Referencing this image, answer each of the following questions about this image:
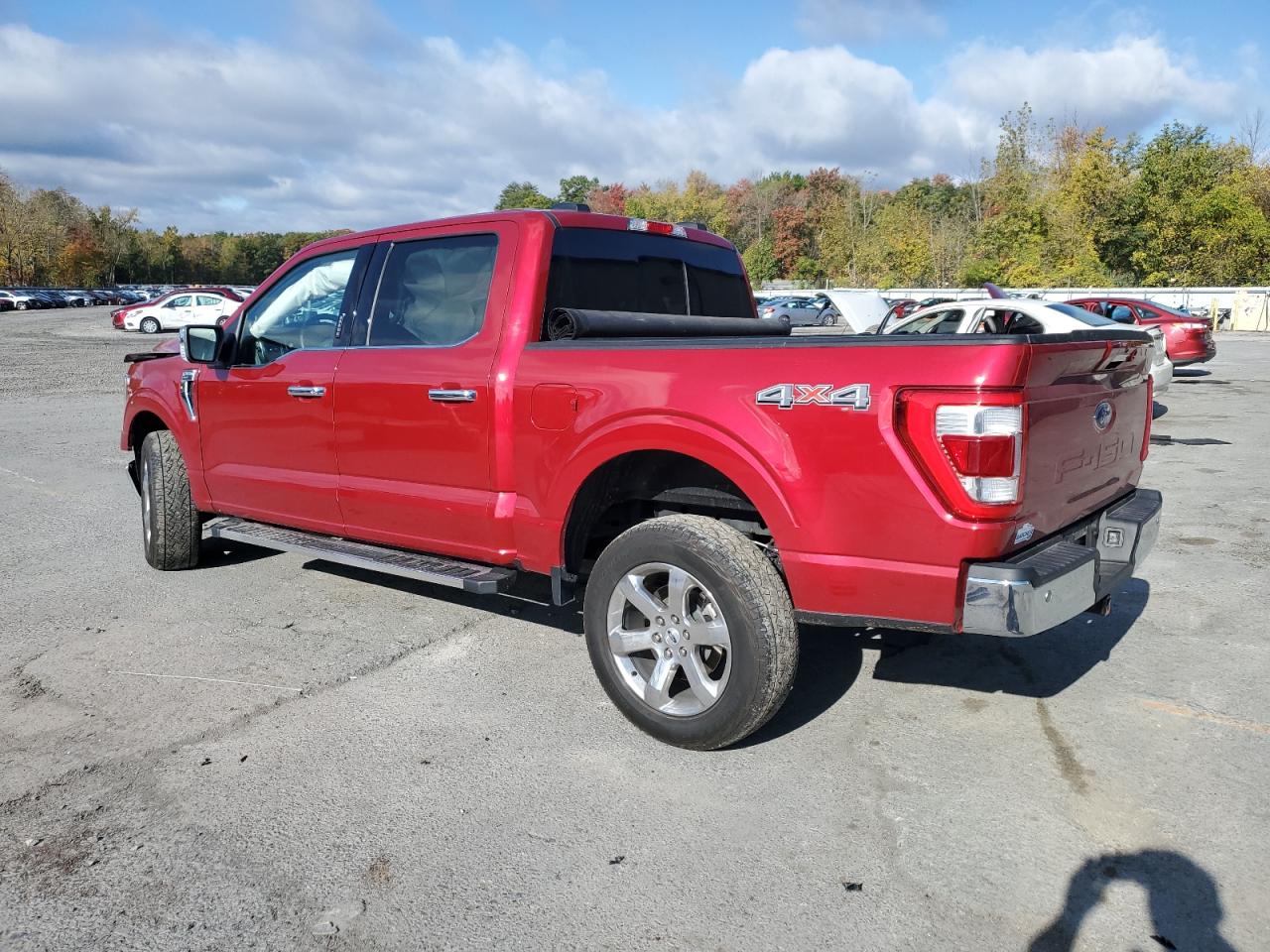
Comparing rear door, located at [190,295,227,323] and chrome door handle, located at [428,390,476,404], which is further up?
rear door, located at [190,295,227,323]

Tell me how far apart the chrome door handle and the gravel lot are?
3.99 feet

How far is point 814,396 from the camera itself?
3148 millimetres

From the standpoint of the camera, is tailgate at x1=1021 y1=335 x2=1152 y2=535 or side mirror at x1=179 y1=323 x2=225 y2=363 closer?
tailgate at x1=1021 y1=335 x2=1152 y2=535

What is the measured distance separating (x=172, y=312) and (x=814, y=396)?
3791 cm

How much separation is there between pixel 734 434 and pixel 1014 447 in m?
0.91

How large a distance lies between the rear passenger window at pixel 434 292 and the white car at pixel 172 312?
3397cm

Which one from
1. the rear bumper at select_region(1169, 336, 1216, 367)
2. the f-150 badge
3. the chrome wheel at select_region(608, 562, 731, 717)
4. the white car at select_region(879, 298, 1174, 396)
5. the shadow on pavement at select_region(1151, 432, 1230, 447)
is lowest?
Result: the shadow on pavement at select_region(1151, 432, 1230, 447)

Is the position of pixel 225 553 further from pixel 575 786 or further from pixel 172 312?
pixel 172 312

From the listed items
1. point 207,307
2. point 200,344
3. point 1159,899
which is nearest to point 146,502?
point 200,344

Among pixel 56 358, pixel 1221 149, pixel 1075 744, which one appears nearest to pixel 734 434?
pixel 1075 744

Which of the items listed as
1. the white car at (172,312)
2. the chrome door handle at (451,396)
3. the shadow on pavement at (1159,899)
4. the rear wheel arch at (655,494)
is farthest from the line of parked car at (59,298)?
the shadow on pavement at (1159,899)

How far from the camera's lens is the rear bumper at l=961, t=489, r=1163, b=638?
9.72 feet

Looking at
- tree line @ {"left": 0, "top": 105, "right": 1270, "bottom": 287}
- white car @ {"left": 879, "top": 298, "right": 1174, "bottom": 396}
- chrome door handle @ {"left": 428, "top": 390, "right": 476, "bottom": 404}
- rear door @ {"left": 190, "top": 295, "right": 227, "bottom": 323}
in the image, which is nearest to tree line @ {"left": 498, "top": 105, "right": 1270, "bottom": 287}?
tree line @ {"left": 0, "top": 105, "right": 1270, "bottom": 287}

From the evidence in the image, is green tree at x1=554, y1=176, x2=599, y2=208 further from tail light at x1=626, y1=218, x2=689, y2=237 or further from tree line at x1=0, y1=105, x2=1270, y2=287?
tail light at x1=626, y1=218, x2=689, y2=237
